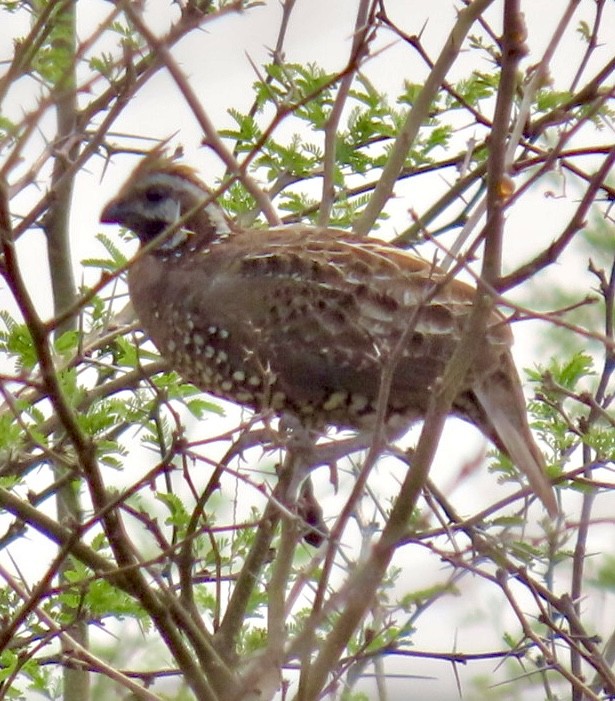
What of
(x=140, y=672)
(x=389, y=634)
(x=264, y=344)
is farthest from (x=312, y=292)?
(x=140, y=672)

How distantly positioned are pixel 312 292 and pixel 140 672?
168cm

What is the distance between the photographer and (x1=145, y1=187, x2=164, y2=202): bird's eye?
604 cm

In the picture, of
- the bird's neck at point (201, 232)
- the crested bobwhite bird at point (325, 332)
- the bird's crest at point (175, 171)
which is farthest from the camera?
the bird's neck at point (201, 232)

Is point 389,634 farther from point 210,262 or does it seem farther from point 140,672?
point 210,262

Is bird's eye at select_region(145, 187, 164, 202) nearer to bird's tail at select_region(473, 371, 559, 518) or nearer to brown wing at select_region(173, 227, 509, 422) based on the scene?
brown wing at select_region(173, 227, 509, 422)

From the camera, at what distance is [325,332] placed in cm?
562

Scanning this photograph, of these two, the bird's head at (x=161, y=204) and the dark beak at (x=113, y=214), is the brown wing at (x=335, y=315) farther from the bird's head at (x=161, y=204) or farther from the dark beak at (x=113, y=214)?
the dark beak at (x=113, y=214)

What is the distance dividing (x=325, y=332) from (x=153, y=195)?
3.29ft

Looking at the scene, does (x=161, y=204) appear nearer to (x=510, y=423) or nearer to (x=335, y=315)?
(x=335, y=315)

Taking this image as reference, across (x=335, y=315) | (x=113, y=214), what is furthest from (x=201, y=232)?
(x=335, y=315)

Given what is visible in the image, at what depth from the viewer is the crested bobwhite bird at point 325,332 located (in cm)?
549

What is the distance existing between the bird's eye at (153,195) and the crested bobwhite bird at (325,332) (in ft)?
0.70

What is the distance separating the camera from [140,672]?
15.1ft

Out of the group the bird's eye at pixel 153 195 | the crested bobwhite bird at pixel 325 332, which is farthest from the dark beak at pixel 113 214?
the crested bobwhite bird at pixel 325 332
